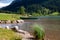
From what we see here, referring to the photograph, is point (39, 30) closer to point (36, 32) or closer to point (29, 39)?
point (36, 32)

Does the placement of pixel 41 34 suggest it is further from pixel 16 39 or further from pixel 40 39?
pixel 16 39

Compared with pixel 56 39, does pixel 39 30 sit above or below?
above

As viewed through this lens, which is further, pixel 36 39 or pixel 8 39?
pixel 36 39

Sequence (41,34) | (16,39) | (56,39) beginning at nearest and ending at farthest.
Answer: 1. (16,39)
2. (41,34)
3. (56,39)

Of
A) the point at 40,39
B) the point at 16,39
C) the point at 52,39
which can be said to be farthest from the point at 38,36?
the point at 52,39

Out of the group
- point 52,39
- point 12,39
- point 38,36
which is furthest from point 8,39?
point 52,39

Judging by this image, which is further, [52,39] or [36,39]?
[52,39]

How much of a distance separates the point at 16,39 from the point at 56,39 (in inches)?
260

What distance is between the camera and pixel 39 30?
17156 millimetres

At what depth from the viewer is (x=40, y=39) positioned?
55.9 feet

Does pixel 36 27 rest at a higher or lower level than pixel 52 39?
higher

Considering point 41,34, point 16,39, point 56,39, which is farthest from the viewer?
point 56,39

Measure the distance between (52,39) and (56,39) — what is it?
0.42 metres

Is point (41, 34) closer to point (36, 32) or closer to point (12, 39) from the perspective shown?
point (36, 32)
